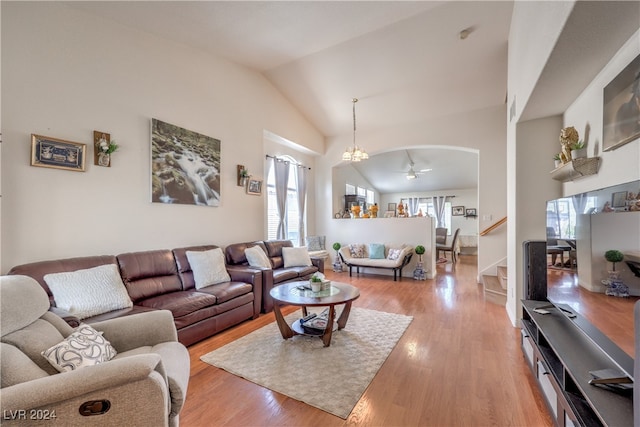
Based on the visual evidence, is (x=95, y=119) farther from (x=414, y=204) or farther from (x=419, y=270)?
(x=414, y=204)

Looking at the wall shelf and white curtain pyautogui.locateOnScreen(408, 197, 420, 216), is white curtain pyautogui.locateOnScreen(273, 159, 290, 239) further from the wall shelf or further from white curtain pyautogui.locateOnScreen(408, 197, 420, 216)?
white curtain pyautogui.locateOnScreen(408, 197, 420, 216)

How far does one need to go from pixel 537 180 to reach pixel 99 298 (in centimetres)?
441

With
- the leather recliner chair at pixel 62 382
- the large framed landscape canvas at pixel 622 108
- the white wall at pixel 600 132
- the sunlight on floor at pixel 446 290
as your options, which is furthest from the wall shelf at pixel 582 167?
the leather recliner chair at pixel 62 382

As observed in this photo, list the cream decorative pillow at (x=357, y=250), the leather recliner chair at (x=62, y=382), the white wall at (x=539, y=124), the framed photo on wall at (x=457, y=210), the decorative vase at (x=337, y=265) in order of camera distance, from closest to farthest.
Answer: the leather recliner chair at (x=62, y=382) < the white wall at (x=539, y=124) < the cream decorative pillow at (x=357, y=250) < the decorative vase at (x=337, y=265) < the framed photo on wall at (x=457, y=210)

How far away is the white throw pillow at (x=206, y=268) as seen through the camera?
129 inches

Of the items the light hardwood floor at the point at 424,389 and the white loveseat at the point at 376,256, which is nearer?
the light hardwood floor at the point at 424,389

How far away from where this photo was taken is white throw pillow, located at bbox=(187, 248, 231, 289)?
327 centimetres

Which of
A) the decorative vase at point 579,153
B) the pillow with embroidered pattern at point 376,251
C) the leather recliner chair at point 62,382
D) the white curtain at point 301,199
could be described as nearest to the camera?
the leather recliner chair at point 62,382

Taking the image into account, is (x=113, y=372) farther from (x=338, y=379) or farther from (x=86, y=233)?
(x=86, y=233)

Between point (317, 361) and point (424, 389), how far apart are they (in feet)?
2.86

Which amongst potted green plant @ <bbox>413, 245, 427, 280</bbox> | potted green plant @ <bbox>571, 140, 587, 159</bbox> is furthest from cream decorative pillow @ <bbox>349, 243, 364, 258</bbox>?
potted green plant @ <bbox>571, 140, 587, 159</bbox>

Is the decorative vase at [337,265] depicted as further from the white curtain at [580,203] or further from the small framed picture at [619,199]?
the small framed picture at [619,199]

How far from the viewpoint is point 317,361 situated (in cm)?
235

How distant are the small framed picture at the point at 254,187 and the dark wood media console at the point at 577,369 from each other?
4177 millimetres
